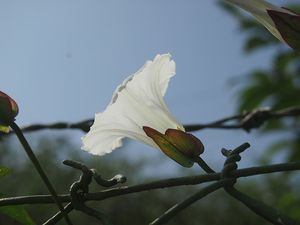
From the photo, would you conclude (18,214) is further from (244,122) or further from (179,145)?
(244,122)

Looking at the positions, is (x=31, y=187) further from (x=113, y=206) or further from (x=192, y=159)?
(x=192, y=159)

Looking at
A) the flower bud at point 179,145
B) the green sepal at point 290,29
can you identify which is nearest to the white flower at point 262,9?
the green sepal at point 290,29

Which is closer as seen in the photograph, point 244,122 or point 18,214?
point 18,214

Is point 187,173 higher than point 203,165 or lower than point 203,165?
lower

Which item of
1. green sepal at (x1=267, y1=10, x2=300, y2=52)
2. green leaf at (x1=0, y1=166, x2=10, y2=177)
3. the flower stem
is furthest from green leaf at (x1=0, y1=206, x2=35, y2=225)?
green sepal at (x1=267, y1=10, x2=300, y2=52)

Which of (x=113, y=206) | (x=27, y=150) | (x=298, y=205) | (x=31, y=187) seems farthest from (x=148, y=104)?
(x=113, y=206)

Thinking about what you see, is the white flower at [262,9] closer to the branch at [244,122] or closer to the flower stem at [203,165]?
the flower stem at [203,165]

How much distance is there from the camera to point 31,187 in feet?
19.5

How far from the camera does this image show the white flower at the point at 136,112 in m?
0.48

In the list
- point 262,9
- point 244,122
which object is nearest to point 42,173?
point 262,9

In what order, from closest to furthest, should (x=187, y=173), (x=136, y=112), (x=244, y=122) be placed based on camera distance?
(x=136, y=112) < (x=244, y=122) < (x=187, y=173)

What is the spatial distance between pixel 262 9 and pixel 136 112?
137mm

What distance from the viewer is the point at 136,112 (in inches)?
19.9

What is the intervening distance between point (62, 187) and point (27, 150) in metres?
5.92
